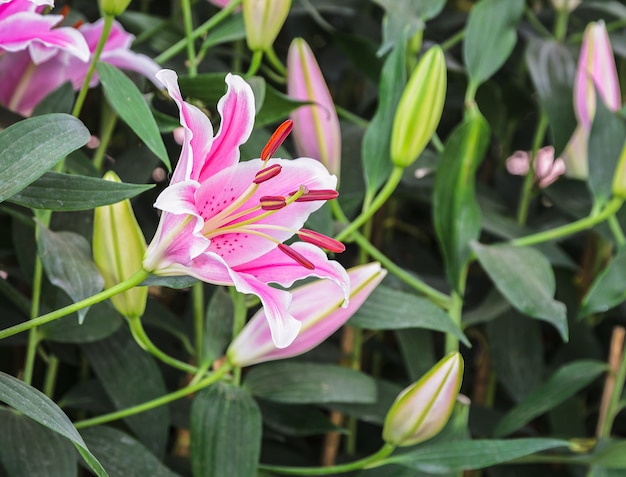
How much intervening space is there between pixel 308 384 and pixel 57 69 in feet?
0.84

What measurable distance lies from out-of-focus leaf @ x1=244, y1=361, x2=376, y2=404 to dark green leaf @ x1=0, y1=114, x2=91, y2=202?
0.78ft

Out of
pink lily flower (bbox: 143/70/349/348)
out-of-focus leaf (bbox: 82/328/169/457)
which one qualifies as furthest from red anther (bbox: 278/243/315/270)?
out-of-focus leaf (bbox: 82/328/169/457)

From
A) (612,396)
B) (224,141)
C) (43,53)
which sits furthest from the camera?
(612,396)

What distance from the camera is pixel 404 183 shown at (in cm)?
73

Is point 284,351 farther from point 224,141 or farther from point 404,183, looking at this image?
point 404,183

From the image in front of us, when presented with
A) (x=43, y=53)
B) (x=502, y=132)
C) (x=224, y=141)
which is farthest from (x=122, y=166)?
(x=502, y=132)

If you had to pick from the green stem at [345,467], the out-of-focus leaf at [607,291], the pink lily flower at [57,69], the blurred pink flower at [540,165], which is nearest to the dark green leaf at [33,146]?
the pink lily flower at [57,69]

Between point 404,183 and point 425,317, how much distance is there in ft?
0.69

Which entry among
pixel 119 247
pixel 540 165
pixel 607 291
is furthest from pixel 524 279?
pixel 540 165

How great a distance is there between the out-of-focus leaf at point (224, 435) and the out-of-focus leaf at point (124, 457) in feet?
0.08

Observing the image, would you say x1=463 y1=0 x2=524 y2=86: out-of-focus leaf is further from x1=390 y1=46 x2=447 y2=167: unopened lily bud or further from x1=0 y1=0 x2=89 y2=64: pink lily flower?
x1=0 y1=0 x2=89 y2=64: pink lily flower

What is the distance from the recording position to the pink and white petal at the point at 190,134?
1.14ft

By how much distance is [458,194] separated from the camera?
0.60m

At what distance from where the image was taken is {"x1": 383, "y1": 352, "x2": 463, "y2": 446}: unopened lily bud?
0.49m
